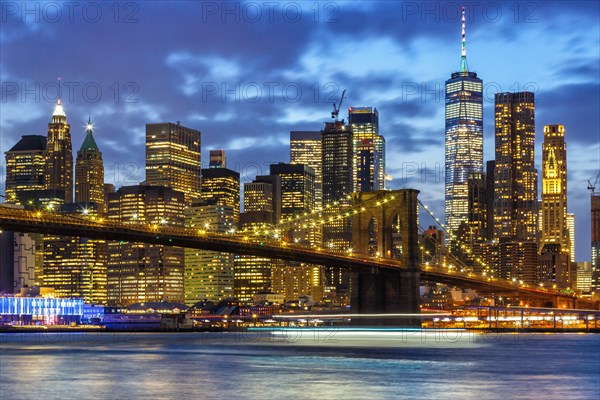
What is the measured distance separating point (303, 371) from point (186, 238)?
38631 mm

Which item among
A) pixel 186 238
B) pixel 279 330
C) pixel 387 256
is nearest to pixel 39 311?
pixel 279 330

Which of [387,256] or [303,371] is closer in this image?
[303,371]

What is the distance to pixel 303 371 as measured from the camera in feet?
174

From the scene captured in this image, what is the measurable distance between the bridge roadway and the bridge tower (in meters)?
1.55

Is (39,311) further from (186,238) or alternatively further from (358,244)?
(186,238)

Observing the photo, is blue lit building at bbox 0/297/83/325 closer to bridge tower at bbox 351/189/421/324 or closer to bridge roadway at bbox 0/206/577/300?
bridge tower at bbox 351/189/421/324

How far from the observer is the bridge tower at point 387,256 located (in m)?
105

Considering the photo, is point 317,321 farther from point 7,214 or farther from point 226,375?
point 226,375

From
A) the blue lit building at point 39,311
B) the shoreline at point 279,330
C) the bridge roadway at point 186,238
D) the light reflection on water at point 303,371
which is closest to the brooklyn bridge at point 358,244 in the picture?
the bridge roadway at point 186,238

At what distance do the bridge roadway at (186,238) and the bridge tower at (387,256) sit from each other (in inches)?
60.9

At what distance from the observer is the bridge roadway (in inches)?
3157

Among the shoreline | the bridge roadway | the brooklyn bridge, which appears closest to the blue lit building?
the shoreline

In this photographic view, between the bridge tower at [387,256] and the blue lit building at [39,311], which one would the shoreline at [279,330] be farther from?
the blue lit building at [39,311]

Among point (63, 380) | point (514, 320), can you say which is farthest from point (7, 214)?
point (514, 320)
